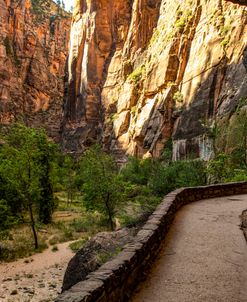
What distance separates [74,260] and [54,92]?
321 feet

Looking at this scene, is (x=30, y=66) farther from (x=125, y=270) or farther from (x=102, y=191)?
(x=125, y=270)

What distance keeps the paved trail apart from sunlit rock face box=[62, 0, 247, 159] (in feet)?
81.3

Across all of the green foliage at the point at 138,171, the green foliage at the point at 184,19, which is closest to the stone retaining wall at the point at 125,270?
the green foliage at the point at 138,171

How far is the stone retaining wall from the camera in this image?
381 cm

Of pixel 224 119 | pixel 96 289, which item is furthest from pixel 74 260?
pixel 224 119

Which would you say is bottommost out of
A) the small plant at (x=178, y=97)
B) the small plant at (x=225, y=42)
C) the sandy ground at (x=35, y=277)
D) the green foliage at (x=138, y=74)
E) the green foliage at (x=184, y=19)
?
the sandy ground at (x=35, y=277)

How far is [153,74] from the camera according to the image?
52156mm

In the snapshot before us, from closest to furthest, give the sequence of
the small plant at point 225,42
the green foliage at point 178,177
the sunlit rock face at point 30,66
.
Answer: the green foliage at point 178,177
the small plant at point 225,42
the sunlit rock face at point 30,66

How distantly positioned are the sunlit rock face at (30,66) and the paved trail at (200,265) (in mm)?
76556

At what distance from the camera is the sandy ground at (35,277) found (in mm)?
15430

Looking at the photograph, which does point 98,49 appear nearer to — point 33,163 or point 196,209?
point 33,163

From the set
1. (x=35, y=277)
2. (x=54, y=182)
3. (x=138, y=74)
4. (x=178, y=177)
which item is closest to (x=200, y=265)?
(x=35, y=277)

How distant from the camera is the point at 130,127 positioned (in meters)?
56.0

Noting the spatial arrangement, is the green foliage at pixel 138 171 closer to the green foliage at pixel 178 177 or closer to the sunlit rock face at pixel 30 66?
the green foliage at pixel 178 177
